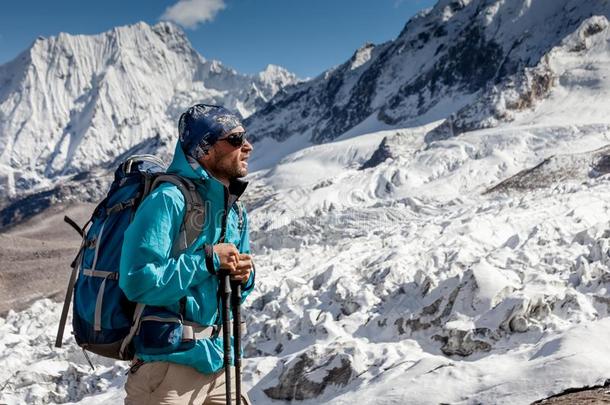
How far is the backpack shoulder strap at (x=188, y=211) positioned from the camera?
260cm

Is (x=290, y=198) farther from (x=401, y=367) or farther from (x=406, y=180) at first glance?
(x=401, y=367)

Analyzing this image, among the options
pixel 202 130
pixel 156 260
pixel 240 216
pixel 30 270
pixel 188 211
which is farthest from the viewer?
pixel 30 270

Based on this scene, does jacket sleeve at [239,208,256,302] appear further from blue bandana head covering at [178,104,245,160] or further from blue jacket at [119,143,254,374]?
blue bandana head covering at [178,104,245,160]

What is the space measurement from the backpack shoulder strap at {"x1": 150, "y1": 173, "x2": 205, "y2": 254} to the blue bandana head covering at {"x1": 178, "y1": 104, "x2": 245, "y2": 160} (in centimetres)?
16

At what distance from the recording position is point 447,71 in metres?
89.6

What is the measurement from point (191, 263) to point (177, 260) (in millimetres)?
56

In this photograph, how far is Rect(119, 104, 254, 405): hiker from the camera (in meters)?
2.45

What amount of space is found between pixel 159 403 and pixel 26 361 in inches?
458

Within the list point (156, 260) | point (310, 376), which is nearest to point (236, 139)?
point (156, 260)

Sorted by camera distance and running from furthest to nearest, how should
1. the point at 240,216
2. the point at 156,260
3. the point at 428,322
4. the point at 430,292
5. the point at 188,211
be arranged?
the point at 430,292
the point at 428,322
the point at 240,216
the point at 188,211
the point at 156,260

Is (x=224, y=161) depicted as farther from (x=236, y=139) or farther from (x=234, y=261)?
(x=234, y=261)

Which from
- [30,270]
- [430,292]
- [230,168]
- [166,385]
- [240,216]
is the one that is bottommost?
[430,292]

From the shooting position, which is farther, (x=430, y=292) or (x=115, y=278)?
(x=430, y=292)

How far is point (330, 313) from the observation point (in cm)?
1073
